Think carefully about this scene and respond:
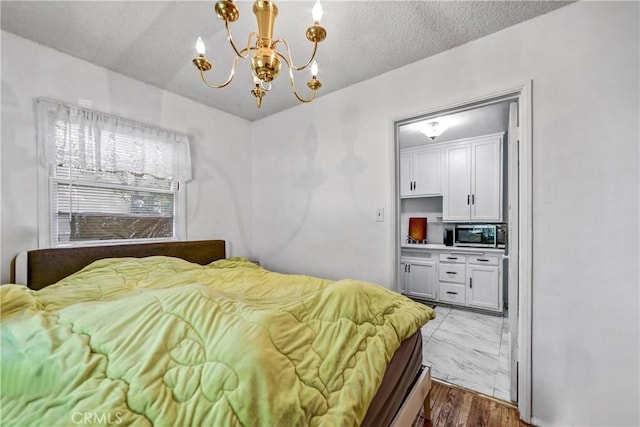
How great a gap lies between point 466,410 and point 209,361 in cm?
178

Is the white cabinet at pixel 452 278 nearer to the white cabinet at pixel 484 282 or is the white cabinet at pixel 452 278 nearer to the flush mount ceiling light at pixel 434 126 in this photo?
the white cabinet at pixel 484 282

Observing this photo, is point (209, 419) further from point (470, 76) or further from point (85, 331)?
point (470, 76)

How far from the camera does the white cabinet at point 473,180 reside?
11.4 feet

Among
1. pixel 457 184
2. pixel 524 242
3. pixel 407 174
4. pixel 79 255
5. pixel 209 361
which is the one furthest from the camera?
pixel 407 174

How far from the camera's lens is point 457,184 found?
376 cm

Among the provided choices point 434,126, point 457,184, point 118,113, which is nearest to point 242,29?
point 118,113

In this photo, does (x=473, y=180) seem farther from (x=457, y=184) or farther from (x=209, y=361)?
(x=209, y=361)

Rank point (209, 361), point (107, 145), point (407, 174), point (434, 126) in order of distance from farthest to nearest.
Result: 1. point (407, 174)
2. point (434, 126)
3. point (107, 145)
4. point (209, 361)

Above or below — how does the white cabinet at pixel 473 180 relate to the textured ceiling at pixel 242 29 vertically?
below

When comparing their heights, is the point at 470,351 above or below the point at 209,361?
below

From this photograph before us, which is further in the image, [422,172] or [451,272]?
[422,172]

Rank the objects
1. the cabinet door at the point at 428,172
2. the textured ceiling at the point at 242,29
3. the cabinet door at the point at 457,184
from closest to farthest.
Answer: the textured ceiling at the point at 242,29 < the cabinet door at the point at 457,184 < the cabinet door at the point at 428,172

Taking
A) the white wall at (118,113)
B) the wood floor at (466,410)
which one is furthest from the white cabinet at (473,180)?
the white wall at (118,113)
